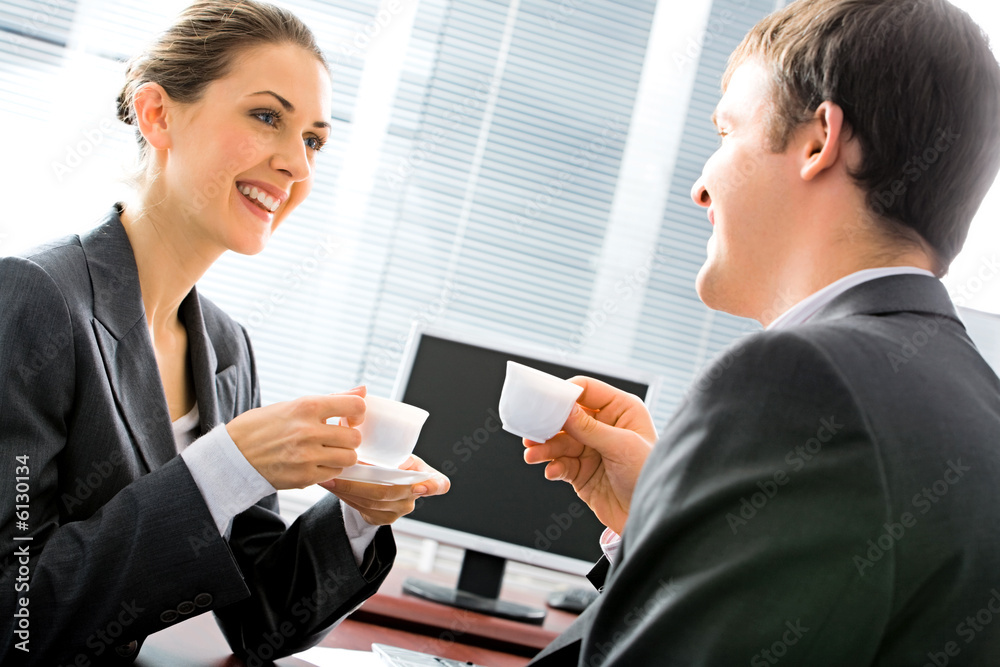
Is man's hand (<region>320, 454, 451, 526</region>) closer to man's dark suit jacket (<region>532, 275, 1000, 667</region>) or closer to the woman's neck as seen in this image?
the woman's neck

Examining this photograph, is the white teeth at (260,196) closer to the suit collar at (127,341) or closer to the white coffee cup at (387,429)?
the suit collar at (127,341)

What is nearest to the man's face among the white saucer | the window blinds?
the white saucer

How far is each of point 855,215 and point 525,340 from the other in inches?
88.3

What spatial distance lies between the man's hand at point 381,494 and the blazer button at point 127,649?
1.23 feet

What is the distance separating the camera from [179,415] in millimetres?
1604

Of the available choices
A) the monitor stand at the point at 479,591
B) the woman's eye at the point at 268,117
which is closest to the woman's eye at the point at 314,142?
the woman's eye at the point at 268,117

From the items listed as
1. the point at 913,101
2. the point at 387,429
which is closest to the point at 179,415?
the point at 387,429

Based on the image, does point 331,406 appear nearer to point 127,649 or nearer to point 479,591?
point 127,649

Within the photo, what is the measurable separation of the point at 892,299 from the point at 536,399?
0.58 meters

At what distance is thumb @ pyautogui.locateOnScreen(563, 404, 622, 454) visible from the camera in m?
1.31

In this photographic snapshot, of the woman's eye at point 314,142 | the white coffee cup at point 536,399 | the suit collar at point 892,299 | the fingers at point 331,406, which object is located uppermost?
the woman's eye at point 314,142

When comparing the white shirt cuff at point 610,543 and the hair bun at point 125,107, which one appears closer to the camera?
the white shirt cuff at point 610,543

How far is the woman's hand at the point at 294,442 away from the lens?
1.19 metres

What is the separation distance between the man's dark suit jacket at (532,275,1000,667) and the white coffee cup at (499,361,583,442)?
0.50 metres
